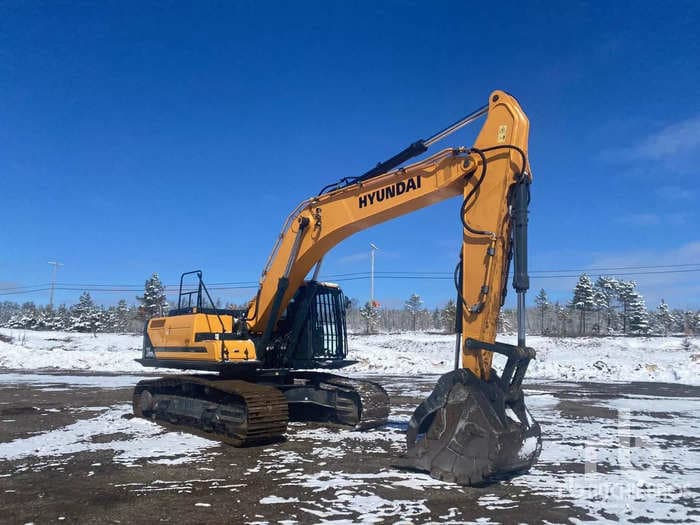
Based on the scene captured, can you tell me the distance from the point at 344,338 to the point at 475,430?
5849 mm

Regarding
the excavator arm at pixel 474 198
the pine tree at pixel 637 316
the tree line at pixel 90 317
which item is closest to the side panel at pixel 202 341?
the excavator arm at pixel 474 198

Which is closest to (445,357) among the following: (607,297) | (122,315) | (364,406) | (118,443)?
(364,406)

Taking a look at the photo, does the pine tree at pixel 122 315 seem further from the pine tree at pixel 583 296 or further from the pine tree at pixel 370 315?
the pine tree at pixel 583 296

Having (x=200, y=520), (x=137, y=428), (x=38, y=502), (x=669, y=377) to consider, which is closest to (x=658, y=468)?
(x=200, y=520)

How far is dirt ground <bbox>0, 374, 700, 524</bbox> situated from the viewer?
5.86 meters

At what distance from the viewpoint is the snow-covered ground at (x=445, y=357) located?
27.9m

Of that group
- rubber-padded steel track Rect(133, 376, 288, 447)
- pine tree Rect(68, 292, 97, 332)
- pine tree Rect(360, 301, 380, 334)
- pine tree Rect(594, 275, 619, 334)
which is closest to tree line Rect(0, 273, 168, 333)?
pine tree Rect(68, 292, 97, 332)

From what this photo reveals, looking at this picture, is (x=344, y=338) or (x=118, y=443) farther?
(x=344, y=338)

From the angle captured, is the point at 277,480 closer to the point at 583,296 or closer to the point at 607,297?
the point at 583,296

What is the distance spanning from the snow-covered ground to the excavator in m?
Answer: 17.8

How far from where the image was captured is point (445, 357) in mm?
37312

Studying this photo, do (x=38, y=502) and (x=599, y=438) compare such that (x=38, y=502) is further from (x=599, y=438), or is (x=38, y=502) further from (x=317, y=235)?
(x=599, y=438)

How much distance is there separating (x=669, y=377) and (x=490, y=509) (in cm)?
2391

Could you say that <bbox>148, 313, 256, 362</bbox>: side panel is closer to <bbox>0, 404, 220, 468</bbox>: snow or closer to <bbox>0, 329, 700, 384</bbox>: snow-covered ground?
<bbox>0, 404, 220, 468</bbox>: snow
